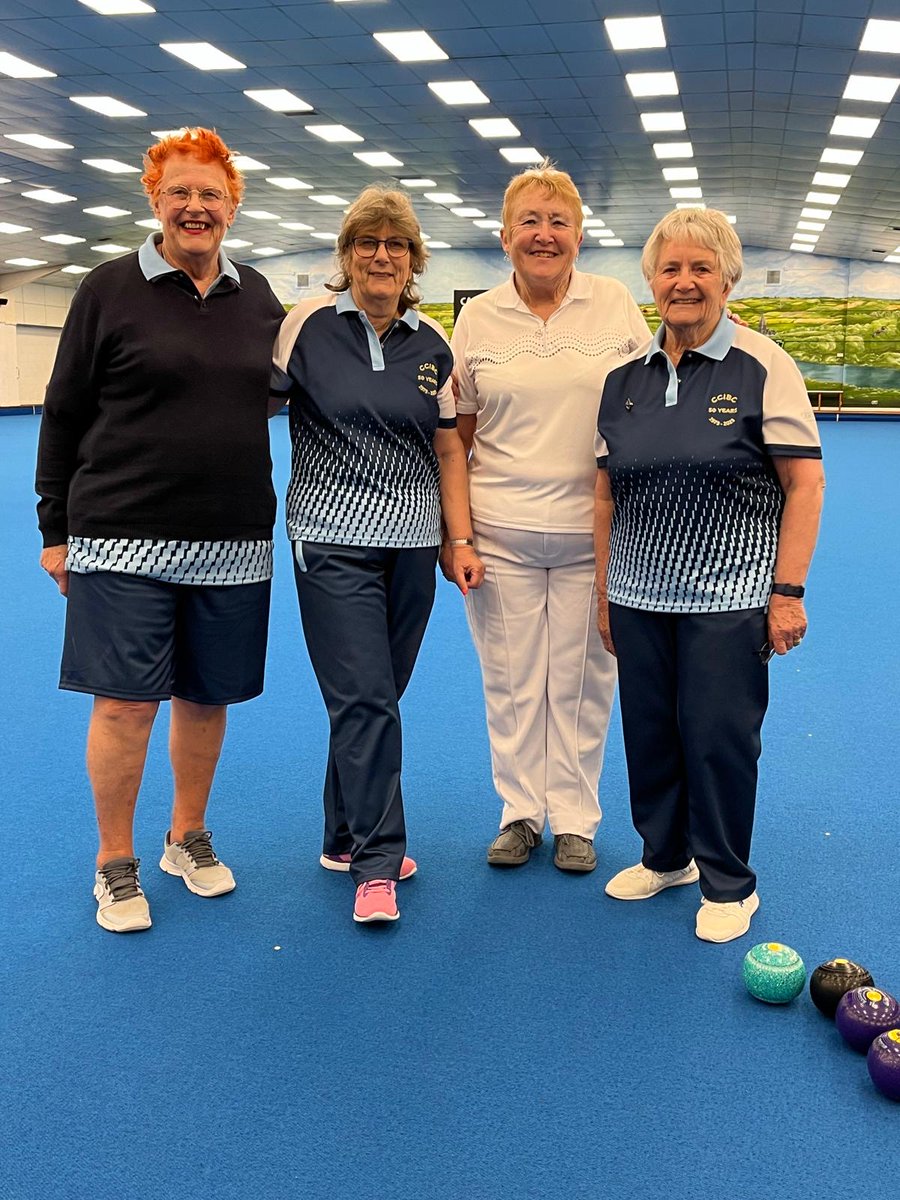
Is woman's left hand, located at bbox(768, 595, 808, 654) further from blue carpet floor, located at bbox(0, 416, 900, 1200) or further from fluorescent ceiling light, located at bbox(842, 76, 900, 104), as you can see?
fluorescent ceiling light, located at bbox(842, 76, 900, 104)

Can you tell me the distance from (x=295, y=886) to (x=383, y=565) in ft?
2.53

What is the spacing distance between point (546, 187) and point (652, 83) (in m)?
9.99

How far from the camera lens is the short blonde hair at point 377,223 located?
246cm

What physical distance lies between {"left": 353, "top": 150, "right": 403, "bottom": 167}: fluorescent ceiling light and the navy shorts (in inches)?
526

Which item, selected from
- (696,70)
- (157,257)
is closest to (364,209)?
(157,257)

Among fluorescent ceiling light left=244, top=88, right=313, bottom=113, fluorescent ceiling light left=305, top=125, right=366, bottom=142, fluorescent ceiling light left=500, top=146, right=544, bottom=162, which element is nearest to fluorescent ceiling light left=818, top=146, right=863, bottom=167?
fluorescent ceiling light left=500, top=146, right=544, bottom=162

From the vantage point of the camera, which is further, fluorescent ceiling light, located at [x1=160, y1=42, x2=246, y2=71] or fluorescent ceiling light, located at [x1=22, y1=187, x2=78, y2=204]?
fluorescent ceiling light, located at [x1=22, y1=187, x2=78, y2=204]

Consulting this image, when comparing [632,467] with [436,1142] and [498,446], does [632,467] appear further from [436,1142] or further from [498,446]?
[436,1142]

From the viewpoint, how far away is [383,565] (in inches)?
103

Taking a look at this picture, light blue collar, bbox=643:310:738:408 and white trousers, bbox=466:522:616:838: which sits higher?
light blue collar, bbox=643:310:738:408

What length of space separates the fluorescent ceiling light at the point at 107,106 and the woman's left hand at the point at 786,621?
11721 mm

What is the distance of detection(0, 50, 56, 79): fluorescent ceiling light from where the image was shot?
34.5 ft

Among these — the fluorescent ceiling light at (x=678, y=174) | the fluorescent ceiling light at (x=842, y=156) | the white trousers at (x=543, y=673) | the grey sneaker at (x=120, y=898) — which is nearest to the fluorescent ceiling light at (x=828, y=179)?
the fluorescent ceiling light at (x=842, y=156)

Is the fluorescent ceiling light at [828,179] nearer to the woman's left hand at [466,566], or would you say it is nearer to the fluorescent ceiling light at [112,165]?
the fluorescent ceiling light at [112,165]
